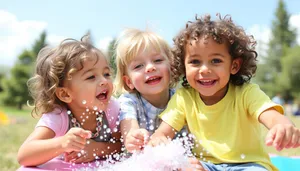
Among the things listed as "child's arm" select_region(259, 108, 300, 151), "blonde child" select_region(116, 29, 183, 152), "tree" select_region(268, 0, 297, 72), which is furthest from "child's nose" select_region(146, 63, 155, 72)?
"tree" select_region(268, 0, 297, 72)

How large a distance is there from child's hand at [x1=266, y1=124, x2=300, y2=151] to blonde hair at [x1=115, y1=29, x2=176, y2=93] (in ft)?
3.87

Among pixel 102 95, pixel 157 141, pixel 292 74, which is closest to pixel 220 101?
pixel 157 141

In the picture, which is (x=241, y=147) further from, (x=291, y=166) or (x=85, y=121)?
(x=291, y=166)

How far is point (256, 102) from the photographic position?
2.24 m

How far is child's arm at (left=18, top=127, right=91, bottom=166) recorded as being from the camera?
2.09 meters

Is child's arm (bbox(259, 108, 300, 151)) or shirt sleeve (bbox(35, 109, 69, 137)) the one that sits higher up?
child's arm (bbox(259, 108, 300, 151))

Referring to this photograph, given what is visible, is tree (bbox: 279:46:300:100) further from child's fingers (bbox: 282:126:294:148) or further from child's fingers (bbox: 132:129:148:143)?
child's fingers (bbox: 282:126:294:148)

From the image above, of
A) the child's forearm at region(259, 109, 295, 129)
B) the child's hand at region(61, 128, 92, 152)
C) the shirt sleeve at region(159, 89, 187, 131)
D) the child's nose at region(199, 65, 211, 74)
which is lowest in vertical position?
the child's hand at region(61, 128, 92, 152)

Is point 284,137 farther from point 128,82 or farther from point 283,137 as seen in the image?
point 128,82

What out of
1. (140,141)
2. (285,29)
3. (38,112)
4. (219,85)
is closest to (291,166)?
(219,85)

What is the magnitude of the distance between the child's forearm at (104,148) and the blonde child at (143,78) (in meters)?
0.17

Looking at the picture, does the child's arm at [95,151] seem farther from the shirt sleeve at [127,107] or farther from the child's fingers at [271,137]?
the child's fingers at [271,137]

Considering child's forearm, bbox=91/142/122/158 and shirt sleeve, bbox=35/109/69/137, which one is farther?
child's forearm, bbox=91/142/122/158

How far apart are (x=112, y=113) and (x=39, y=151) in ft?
2.30
